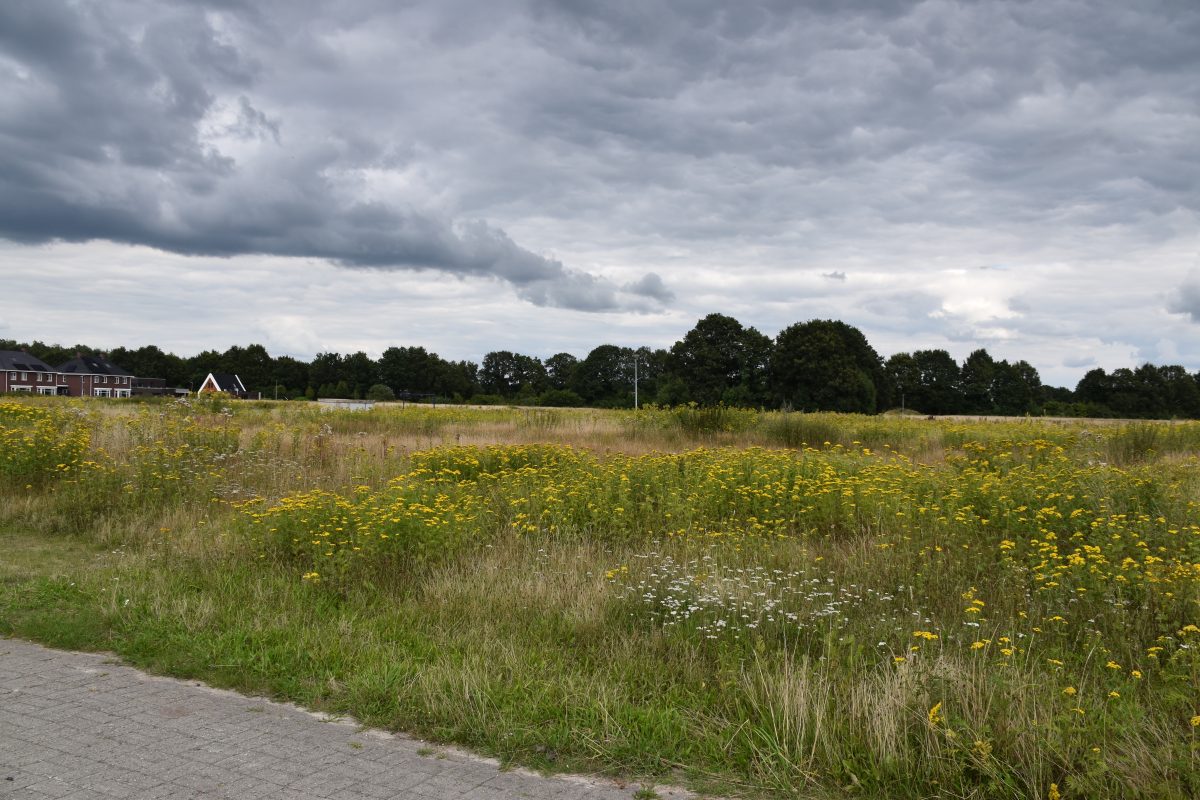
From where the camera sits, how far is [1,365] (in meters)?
94.5

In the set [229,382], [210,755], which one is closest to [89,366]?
[229,382]

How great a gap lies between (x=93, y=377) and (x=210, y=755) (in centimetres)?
11967

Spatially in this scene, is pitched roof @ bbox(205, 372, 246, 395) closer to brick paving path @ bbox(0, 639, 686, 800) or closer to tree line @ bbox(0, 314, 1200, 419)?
tree line @ bbox(0, 314, 1200, 419)

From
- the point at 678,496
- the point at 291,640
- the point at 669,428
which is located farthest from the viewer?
the point at 669,428

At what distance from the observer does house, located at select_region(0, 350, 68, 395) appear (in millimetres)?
95000

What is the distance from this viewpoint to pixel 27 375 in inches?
3871

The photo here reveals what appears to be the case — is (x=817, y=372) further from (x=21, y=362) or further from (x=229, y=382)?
(x=21, y=362)

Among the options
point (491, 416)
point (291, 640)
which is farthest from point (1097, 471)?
point (491, 416)

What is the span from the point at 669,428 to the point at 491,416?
1022cm

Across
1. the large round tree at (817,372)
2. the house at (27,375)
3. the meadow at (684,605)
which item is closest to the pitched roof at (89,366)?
the house at (27,375)

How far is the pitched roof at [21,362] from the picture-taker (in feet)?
314

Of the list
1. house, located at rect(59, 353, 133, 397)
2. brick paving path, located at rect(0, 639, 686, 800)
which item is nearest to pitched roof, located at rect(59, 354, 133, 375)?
house, located at rect(59, 353, 133, 397)

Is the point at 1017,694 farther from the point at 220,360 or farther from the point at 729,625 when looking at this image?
the point at 220,360

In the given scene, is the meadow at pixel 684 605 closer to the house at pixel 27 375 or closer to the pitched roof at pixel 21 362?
the house at pixel 27 375
